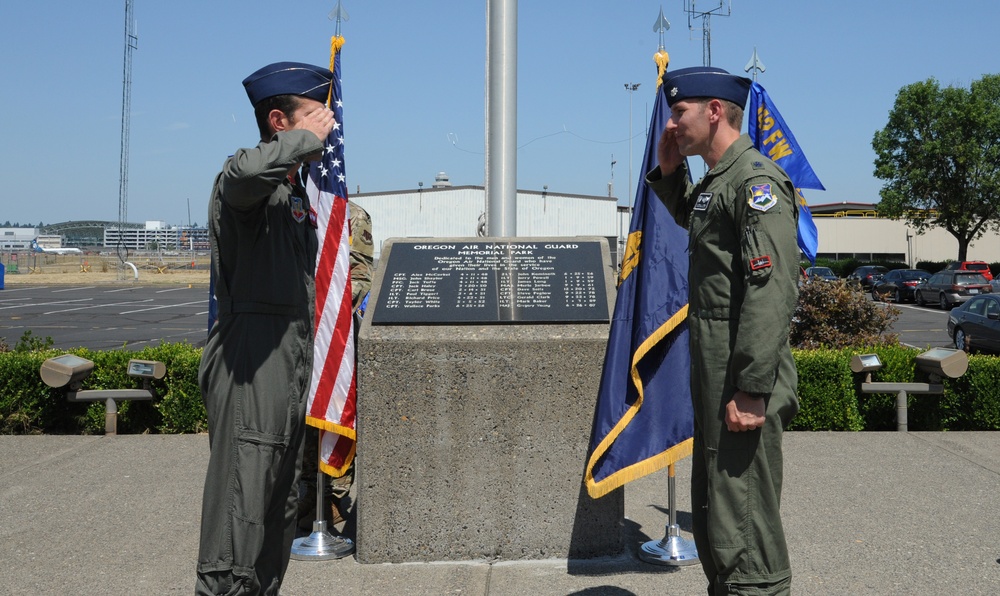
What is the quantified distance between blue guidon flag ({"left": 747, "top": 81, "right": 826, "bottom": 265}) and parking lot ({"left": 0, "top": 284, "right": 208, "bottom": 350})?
1024cm

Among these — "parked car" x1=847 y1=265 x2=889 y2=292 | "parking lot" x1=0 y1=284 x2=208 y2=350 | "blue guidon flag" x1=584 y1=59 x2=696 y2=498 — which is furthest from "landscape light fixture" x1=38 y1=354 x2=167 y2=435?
"parked car" x1=847 y1=265 x2=889 y2=292

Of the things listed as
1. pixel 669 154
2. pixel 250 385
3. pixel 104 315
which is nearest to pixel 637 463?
pixel 669 154

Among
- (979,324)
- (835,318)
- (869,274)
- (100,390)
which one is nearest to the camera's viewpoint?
(100,390)

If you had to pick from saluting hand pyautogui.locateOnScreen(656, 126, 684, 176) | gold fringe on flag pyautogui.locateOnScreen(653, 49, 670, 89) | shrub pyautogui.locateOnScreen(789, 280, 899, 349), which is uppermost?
→ gold fringe on flag pyautogui.locateOnScreen(653, 49, 670, 89)

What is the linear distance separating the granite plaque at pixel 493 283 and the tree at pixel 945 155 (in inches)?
1746

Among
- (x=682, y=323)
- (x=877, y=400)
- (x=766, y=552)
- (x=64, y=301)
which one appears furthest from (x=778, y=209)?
(x=64, y=301)

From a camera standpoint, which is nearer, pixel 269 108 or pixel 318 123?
pixel 318 123

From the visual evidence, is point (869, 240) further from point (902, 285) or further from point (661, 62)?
point (661, 62)

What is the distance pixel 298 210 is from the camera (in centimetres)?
328

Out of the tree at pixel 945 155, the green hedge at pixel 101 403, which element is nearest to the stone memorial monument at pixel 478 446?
the green hedge at pixel 101 403

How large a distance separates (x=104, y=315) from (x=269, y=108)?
25.8 metres

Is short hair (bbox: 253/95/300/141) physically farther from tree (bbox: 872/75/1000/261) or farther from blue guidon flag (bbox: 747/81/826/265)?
tree (bbox: 872/75/1000/261)

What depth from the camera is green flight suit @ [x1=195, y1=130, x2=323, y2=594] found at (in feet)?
9.97

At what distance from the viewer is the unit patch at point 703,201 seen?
10.5 ft
